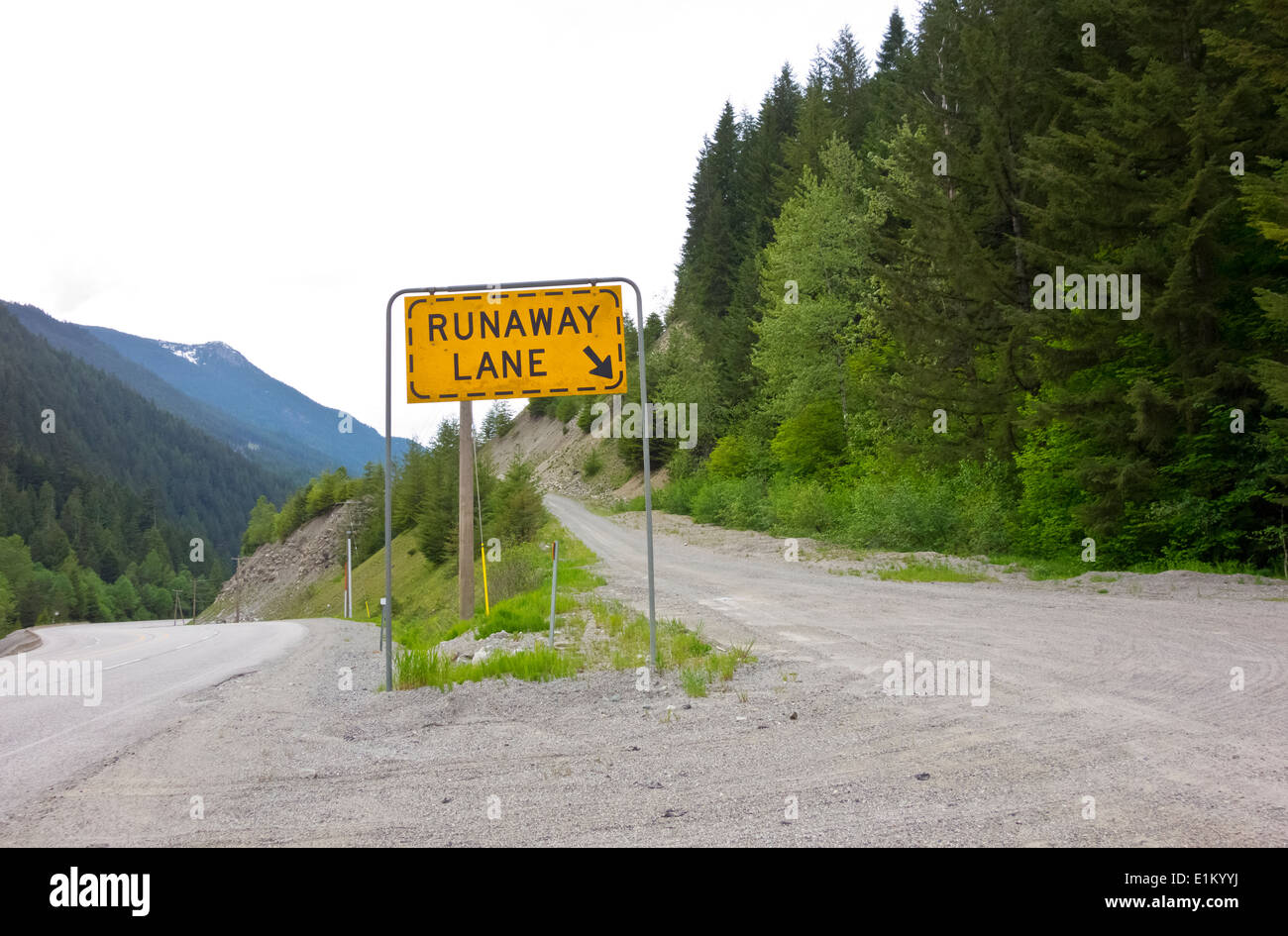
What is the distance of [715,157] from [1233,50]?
63.7 meters

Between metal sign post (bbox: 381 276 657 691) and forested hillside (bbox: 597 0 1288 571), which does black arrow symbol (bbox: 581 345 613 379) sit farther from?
forested hillside (bbox: 597 0 1288 571)

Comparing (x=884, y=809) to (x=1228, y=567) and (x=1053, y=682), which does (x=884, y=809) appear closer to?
(x=1053, y=682)

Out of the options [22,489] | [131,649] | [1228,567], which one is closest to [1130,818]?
[1228,567]

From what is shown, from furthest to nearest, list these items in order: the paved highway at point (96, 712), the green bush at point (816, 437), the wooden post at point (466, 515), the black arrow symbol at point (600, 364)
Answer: the green bush at point (816, 437), the wooden post at point (466, 515), the black arrow symbol at point (600, 364), the paved highway at point (96, 712)

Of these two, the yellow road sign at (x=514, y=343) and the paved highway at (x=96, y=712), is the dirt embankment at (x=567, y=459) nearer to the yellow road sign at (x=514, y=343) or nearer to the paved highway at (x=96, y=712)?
the paved highway at (x=96, y=712)

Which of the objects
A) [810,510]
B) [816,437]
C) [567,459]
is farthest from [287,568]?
[810,510]

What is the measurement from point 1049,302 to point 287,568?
13225cm

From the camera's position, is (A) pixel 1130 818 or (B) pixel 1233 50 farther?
(B) pixel 1233 50

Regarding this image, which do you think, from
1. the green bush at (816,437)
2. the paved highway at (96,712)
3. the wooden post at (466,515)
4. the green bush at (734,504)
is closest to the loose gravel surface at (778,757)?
the paved highway at (96,712)

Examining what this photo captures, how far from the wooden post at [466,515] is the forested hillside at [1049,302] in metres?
12.0

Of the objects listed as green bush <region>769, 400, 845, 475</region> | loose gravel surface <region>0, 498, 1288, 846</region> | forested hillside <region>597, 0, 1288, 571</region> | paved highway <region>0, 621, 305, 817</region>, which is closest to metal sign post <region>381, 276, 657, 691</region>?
loose gravel surface <region>0, 498, 1288, 846</region>

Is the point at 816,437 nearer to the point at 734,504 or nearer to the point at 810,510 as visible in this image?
the point at 810,510

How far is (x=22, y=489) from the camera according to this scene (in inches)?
7441

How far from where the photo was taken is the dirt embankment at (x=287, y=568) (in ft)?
368
